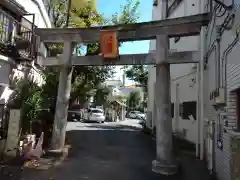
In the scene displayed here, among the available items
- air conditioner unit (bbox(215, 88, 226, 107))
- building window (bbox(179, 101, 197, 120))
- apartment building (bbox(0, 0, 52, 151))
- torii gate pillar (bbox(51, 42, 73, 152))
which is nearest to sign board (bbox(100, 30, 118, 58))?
torii gate pillar (bbox(51, 42, 73, 152))

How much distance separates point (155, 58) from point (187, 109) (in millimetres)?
5591

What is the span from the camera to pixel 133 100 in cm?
6700

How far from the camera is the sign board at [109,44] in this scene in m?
10.5

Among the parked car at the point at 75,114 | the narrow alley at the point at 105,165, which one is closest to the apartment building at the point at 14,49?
the narrow alley at the point at 105,165

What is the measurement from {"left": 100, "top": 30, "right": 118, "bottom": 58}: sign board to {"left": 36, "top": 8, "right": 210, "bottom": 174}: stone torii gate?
200 mm

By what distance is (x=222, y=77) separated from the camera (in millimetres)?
7273

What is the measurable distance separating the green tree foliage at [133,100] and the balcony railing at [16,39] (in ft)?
177

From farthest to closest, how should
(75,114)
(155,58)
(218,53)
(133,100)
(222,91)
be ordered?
(133,100), (75,114), (155,58), (218,53), (222,91)

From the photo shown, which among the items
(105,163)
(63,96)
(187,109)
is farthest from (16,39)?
(187,109)

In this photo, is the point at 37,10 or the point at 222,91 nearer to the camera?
the point at 222,91

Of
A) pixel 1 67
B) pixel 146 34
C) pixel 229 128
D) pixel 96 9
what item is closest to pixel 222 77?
pixel 229 128

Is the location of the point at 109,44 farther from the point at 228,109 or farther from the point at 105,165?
the point at 228,109

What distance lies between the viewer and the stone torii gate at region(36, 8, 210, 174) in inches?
380

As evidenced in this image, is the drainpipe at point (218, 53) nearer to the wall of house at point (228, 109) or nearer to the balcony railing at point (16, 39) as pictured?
the wall of house at point (228, 109)
